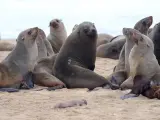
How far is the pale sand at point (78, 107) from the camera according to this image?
4.59 metres

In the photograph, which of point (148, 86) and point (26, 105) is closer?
point (26, 105)

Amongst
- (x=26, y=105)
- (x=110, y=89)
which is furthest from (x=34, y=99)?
(x=110, y=89)

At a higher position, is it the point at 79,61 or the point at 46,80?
the point at 79,61

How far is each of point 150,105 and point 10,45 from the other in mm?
10736

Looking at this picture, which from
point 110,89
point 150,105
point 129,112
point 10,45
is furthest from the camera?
point 10,45

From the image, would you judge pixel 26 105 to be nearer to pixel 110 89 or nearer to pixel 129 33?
pixel 110 89

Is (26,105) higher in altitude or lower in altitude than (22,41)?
lower

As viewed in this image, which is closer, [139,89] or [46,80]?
[139,89]

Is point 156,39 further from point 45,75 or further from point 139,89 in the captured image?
point 139,89

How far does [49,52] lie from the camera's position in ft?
32.5

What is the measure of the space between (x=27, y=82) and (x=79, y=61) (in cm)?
105

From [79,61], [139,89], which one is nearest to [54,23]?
[79,61]

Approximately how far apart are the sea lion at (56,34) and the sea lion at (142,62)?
548cm

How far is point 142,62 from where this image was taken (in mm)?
6637
